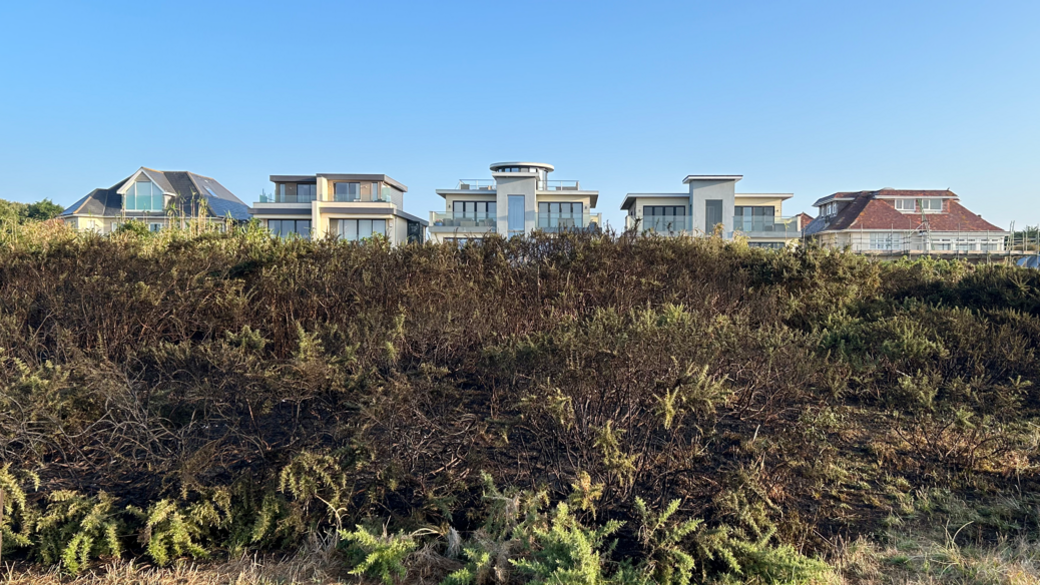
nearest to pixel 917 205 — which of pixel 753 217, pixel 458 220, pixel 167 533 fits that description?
pixel 753 217

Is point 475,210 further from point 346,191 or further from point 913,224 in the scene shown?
point 913,224

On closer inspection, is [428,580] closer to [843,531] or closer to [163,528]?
[163,528]

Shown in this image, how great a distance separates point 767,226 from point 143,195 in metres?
39.5

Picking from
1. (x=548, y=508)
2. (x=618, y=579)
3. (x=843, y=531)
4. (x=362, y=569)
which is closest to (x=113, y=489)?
(x=362, y=569)

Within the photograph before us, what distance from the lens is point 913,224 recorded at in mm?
43531

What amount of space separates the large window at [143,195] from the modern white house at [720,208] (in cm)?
3001

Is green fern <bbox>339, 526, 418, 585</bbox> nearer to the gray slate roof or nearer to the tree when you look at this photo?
the gray slate roof

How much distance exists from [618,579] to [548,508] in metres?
0.64

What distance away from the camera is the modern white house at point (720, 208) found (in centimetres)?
4122

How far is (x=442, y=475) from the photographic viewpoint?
3396 millimetres

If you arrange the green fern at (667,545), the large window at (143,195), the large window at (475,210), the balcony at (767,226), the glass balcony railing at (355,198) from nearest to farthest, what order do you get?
the green fern at (667,545), the balcony at (767,226), the large window at (143,195), the glass balcony railing at (355,198), the large window at (475,210)

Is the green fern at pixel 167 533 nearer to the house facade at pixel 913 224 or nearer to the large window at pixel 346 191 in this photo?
the large window at pixel 346 191

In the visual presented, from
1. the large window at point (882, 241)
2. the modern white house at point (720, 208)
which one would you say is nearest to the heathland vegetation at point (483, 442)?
the modern white house at point (720, 208)

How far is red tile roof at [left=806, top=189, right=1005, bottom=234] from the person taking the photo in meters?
43.4
